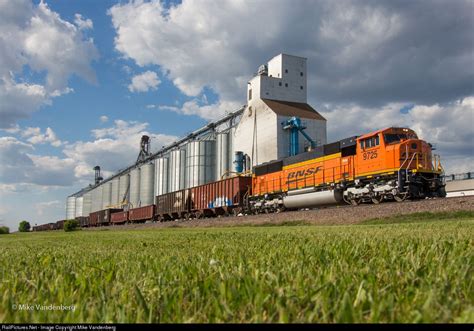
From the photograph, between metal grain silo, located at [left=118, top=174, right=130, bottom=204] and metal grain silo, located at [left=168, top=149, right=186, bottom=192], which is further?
metal grain silo, located at [left=118, top=174, right=130, bottom=204]

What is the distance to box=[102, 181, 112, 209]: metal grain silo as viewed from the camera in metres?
102

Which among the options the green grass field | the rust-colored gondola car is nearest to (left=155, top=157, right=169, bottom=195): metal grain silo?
the rust-colored gondola car

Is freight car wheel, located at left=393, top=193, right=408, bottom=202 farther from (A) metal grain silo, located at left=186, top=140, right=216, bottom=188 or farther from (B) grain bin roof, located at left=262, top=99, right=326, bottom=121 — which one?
(A) metal grain silo, located at left=186, top=140, right=216, bottom=188

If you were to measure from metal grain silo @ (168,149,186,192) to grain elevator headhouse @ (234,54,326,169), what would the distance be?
49.5ft

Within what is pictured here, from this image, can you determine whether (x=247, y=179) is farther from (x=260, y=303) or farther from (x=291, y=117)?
(x=260, y=303)

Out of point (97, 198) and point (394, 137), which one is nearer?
point (394, 137)

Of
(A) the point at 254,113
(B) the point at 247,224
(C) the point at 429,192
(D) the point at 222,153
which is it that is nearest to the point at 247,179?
(B) the point at 247,224

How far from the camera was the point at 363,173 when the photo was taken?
21.4 metres

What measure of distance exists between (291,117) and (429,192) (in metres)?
29.4

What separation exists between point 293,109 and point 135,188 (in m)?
47.6

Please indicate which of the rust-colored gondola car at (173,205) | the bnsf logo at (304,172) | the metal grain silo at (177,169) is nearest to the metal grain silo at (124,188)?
the metal grain silo at (177,169)

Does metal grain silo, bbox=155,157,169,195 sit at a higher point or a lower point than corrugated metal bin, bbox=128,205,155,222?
higher

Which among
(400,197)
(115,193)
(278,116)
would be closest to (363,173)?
(400,197)

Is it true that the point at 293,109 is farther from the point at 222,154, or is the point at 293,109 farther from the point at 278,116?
the point at 222,154
